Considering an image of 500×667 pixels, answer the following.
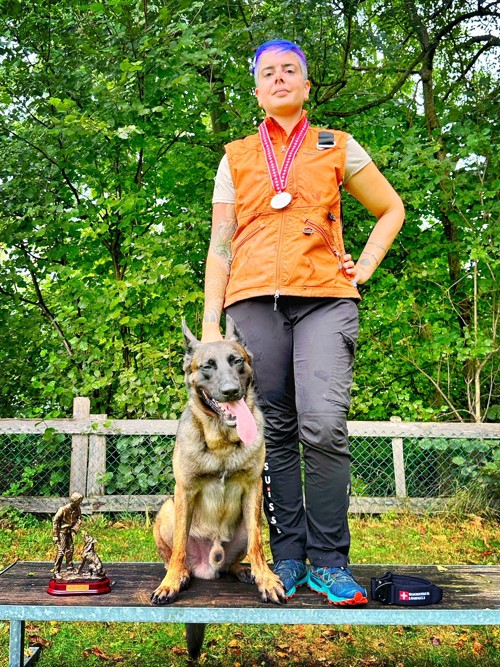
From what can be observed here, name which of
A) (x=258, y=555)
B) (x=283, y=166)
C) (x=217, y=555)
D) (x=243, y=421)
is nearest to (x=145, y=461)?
(x=217, y=555)

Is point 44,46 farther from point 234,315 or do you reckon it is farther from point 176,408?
point 234,315

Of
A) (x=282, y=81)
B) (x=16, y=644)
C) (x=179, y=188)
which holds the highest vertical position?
(x=179, y=188)

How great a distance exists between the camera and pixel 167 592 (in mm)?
2518

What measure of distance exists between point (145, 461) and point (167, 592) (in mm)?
3723

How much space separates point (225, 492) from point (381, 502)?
12.9 ft

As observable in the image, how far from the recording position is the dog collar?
2.53 meters

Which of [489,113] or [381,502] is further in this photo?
[489,113]

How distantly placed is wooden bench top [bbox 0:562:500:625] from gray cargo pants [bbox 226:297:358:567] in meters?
0.25

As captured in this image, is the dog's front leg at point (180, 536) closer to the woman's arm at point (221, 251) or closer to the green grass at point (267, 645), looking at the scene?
the woman's arm at point (221, 251)

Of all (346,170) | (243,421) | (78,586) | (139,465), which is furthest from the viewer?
(139,465)

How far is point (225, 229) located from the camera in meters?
3.01

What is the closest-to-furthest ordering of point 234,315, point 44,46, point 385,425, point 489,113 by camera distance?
1. point 234,315
2. point 44,46
3. point 385,425
4. point 489,113

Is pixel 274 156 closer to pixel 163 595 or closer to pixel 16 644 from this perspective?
pixel 163 595

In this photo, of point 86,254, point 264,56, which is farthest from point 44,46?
point 264,56
